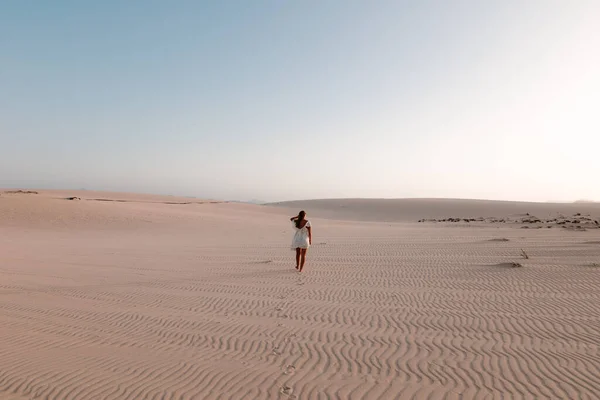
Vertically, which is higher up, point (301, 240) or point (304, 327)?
point (301, 240)

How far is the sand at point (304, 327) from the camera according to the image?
4.48m

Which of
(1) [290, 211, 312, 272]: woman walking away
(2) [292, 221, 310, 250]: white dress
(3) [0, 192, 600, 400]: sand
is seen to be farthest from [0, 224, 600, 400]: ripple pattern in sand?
(2) [292, 221, 310, 250]: white dress

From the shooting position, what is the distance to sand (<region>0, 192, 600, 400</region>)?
4.48 m

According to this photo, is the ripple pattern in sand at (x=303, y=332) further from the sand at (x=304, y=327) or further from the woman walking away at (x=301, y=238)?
the woman walking away at (x=301, y=238)

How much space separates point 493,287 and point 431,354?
15.7ft

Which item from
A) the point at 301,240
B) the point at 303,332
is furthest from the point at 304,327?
the point at 301,240

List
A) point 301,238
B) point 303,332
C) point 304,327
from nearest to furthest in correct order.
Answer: point 303,332
point 304,327
point 301,238

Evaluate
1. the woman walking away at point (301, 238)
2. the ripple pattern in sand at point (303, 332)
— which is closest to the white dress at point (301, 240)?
the woman walking away at point (301, 238)

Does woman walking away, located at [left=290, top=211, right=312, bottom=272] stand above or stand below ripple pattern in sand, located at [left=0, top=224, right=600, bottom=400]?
above

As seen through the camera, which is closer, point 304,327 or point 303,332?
point 303,332

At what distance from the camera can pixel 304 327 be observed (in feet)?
21.2

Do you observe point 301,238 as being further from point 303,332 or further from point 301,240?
point 303,332

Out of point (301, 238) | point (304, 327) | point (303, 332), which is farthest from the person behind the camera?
point (301, 238)

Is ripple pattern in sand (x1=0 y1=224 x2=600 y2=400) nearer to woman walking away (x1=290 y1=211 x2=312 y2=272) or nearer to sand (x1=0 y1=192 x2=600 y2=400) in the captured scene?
sand (x1=0 y1=192 x2=600 y2=400)
